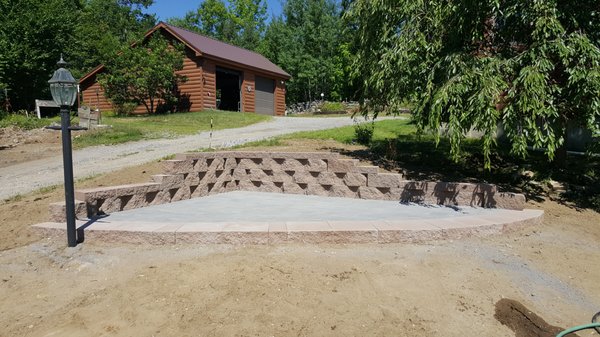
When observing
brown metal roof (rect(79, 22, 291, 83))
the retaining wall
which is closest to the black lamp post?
the retaining wall

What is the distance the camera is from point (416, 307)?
10.9 feet

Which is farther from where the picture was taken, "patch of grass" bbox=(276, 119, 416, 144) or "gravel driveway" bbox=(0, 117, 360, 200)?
"patch of grass" bbox=(276, 119, 416, 144)

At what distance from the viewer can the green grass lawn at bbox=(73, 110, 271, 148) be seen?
12.8 meters

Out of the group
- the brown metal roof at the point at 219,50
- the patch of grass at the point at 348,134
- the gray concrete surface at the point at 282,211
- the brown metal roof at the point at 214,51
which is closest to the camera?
the gray concrete surface at the point at 282,211

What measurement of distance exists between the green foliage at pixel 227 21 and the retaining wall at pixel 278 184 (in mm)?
43257

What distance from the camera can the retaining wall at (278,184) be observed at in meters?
5.93

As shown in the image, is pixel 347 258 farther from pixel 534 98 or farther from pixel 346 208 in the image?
Result: pixel 534 98

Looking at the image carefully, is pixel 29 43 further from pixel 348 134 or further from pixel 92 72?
pixel 348 134

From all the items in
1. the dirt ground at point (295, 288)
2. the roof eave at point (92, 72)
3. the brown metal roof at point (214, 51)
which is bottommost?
the dirt ground at point (295, 288)

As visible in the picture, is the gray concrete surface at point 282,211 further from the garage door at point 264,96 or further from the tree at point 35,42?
the garage door at point 264,96

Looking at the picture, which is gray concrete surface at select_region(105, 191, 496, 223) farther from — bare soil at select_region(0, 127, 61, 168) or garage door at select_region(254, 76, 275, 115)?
garage door at select_region(254, 76, 275, 115)

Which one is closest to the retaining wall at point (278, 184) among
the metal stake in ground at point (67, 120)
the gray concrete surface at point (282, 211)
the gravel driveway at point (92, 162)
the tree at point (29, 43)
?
the gray concrete surface at point (282, 211)

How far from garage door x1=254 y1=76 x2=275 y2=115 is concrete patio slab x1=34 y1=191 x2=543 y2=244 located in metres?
19.8

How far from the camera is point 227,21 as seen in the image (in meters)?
50.6
